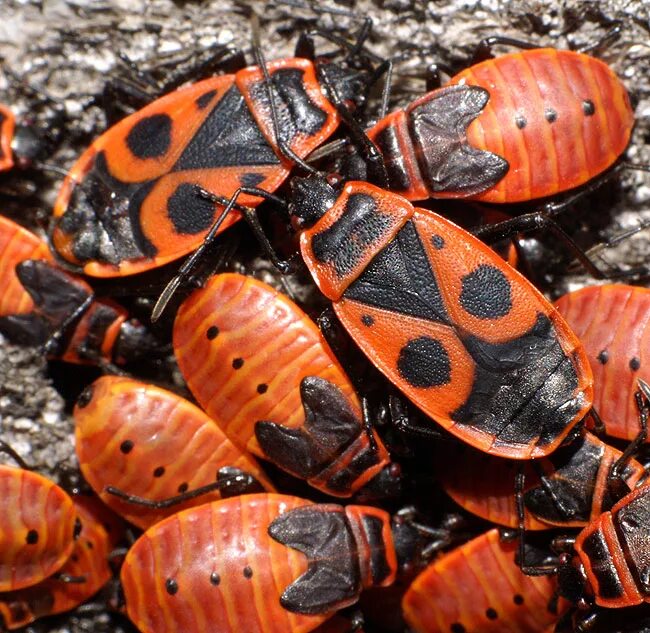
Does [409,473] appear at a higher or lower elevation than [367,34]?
lower

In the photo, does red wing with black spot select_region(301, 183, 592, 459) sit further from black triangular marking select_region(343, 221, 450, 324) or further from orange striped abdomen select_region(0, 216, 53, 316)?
orange striped abdomen select_region(0, 216, 53, 316)

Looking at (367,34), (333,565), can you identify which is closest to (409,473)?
(333,565)

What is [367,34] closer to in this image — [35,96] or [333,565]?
[35,96]

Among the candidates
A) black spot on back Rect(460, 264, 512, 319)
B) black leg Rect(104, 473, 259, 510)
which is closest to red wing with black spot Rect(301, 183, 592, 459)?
black spot on back Rect(460, 264, 512, 319)

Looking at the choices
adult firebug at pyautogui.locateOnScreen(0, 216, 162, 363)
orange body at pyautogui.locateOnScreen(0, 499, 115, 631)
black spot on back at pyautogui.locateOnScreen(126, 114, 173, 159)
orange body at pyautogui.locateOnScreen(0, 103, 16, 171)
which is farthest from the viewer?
orange body at pyautogui.locateOnScreen(0, 103, 16, 171)

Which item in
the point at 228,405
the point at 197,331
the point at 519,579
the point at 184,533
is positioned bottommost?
the point at 519,579

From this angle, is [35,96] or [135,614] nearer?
[135,614]

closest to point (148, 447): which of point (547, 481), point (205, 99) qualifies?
point (205, 99)

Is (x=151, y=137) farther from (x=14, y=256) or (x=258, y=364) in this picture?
(x=258, y=364)
